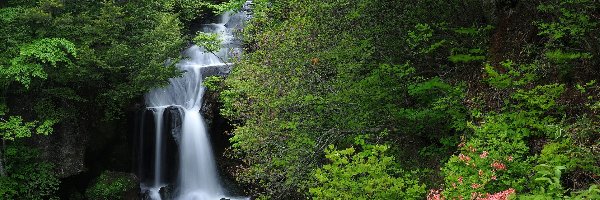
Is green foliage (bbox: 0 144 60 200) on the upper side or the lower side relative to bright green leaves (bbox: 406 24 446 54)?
lower

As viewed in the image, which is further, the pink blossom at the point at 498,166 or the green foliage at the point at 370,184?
the green foliage at the point at 370,184

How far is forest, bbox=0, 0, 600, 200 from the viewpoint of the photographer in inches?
228

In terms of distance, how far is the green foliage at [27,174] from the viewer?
1350cm

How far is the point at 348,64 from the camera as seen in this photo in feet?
28.9

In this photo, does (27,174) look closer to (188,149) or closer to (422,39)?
(188,149)

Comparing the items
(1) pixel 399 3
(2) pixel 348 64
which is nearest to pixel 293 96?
(2) pixel 348 64

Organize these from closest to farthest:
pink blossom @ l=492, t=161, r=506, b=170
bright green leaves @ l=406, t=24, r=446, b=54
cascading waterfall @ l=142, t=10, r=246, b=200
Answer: pink blossom @ l=492, t=161, r=506, b=170
bright green leaves @ l=406, t=24, r=446, b=54
cascading waterfall @ l=142, t=10, r=246, b=200

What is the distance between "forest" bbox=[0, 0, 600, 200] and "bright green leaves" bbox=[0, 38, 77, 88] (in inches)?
2.2

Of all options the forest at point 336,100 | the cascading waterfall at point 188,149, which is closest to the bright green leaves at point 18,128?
the forest at point 336,100

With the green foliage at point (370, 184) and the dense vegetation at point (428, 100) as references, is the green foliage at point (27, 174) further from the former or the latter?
the green foliage at point (370, 184)

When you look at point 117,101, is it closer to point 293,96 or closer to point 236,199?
point 236,199

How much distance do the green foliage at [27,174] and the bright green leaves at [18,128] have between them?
0.51 m

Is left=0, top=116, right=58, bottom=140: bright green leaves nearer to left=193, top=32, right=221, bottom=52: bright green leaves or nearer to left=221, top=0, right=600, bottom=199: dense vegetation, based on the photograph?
left=193, top=32, right=221, bottom=52: bright green leaves

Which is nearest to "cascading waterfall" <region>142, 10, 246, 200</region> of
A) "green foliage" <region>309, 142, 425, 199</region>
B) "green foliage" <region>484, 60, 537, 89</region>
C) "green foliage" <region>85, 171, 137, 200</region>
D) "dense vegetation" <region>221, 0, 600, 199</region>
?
"green foliage" <region>85, 171, 137, 200</region>
